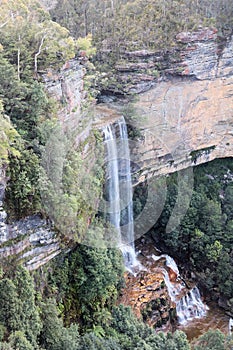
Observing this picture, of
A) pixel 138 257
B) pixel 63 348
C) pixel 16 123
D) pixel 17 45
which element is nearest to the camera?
pixel 63 348

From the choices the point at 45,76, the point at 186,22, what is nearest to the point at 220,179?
the point at 186,22

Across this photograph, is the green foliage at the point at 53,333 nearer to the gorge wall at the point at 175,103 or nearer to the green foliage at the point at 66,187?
the green foliage at the point at 66,187

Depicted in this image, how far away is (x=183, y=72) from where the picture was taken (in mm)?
19250

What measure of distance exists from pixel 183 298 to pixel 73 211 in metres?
7.54

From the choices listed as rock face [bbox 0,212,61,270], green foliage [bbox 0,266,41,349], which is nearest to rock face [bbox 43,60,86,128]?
rock face [bbox 0,212,61,270]

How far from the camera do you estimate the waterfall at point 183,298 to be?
17.1 metres

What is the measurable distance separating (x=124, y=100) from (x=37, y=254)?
32.1 feet

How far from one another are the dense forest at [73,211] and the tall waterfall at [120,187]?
4.95 ft

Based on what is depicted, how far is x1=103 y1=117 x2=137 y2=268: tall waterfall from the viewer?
686 inches

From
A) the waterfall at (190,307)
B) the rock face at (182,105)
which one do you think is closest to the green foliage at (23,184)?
the rock face at (182,105)

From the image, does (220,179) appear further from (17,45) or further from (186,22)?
(17,45)

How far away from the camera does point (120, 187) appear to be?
18281 millimetres

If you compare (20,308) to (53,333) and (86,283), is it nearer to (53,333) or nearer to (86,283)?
(53,333)

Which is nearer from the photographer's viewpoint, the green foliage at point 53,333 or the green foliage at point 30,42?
the green foliage at point 53,333
